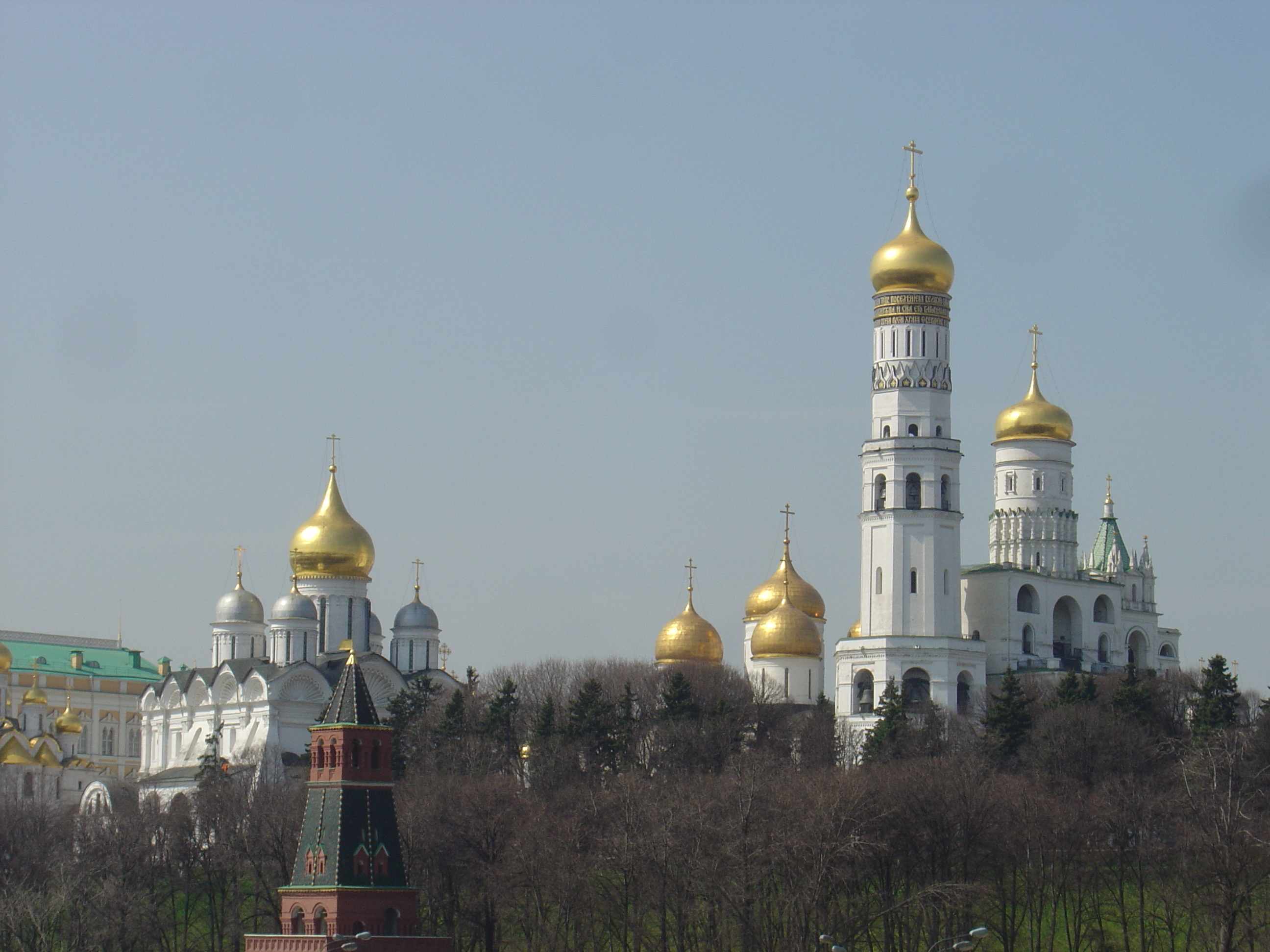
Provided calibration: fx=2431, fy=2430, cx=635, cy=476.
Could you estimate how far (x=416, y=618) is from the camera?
7756 centimetres

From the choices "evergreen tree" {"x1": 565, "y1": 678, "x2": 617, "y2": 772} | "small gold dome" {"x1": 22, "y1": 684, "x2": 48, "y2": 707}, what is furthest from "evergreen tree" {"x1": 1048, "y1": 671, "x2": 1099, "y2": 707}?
"small gold dome" {"x1": 22, "y1": 684, "x2": 48, "y2": 707}

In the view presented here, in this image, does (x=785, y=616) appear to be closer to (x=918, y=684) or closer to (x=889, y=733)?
(x=918, y=684)

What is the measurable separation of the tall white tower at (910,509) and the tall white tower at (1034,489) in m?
7.29

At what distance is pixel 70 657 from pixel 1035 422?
4757 centimetres

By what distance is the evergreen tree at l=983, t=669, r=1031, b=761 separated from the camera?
5722cm

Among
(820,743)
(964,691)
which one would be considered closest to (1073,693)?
(820,743)

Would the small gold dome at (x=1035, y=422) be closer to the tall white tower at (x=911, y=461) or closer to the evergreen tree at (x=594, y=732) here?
the tall white tower at (x=911, y=461)

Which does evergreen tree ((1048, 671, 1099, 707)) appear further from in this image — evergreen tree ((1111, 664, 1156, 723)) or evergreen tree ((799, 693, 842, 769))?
evergreen tree ((799, 693, 842, 769))

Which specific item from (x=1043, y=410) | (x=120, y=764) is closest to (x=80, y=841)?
(x=1043, y=410)

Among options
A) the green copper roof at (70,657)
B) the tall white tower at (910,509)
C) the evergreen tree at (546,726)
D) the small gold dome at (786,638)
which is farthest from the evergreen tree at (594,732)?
the green copper roof at (70,657)

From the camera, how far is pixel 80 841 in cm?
5847

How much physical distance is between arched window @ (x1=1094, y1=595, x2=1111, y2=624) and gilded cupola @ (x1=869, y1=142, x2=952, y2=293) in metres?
12.0

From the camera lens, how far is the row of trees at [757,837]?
46031 millimetres

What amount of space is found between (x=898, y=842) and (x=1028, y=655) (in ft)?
71.0
